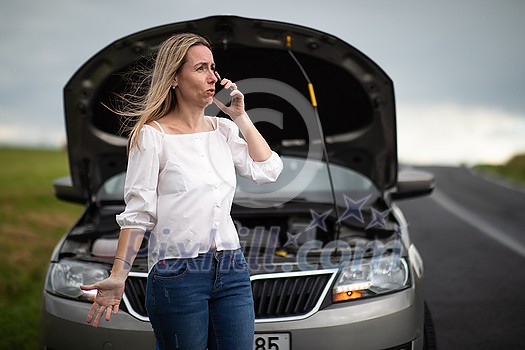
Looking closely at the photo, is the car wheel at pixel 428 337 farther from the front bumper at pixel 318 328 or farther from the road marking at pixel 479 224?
→ the road marking at pixel 479 224

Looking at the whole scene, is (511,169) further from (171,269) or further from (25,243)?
(171,269)

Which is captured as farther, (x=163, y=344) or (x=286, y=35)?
(x=286, y=35)

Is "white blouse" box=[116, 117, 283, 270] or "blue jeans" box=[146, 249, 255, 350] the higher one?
"white blouse" box=[116, 117, 283, 270]

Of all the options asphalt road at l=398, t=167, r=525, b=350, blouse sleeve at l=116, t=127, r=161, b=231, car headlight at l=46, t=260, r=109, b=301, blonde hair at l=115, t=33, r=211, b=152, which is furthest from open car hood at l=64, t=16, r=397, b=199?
blouse sleeve at l=116, t=127, r=161, b=231

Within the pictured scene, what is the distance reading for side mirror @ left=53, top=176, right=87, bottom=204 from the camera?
472cm

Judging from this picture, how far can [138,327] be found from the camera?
11.2 ft

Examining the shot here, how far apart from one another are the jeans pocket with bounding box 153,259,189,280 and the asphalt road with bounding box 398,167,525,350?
2976 mm

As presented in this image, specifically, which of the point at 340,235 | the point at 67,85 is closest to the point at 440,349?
the point at 340,235

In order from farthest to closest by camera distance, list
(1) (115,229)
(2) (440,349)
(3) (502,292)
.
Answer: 1. (3) (502,292)
2. (2) (440,349)
3. (1) (115,229)

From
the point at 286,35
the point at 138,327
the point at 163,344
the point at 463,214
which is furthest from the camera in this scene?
the point at 463,214

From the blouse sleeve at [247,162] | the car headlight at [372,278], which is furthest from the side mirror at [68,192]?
the blouse sleeve at [247,162]

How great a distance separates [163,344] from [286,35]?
220 centimetres

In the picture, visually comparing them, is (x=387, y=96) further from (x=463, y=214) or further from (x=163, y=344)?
(x=463, y=214)

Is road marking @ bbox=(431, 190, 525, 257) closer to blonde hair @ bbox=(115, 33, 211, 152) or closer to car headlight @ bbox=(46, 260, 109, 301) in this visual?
car headlight @ bbox=(46, 260, 109, 301)
